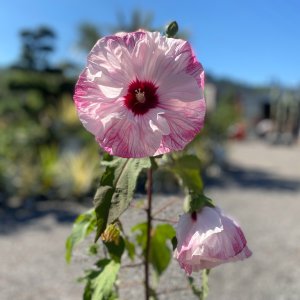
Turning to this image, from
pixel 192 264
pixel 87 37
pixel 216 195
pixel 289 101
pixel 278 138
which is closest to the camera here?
pixel 192 264

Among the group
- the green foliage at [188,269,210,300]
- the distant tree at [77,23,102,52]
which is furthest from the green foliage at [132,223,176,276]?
the distant tree at [77,23,102,52]

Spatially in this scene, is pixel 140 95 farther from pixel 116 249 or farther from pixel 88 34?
pixel 88 34

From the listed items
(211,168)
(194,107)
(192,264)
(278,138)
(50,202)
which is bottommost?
(278,138)

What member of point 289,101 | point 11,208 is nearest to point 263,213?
→ point 11,208

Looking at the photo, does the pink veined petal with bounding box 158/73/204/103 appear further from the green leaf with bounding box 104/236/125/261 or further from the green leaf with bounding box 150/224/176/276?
the green leaf with bounding box 150/224/176/276

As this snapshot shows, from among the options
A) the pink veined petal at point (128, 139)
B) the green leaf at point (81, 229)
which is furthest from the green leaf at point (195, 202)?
the green leaf at point (81, 229)

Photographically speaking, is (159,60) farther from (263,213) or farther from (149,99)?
(263,213)

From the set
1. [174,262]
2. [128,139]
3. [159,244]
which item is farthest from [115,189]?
[174,262]
